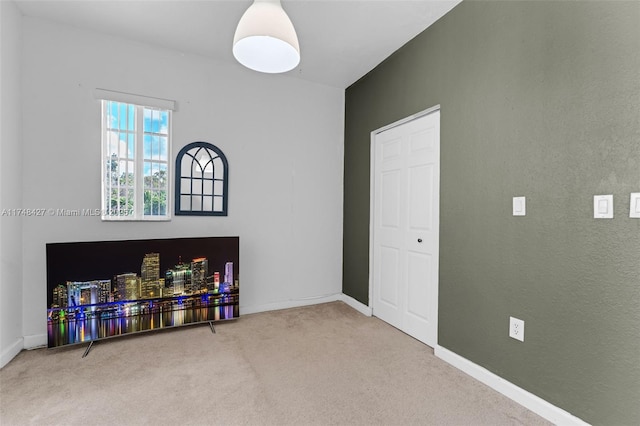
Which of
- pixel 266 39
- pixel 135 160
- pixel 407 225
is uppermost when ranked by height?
pixel 266 39

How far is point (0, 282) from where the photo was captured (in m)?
2.27

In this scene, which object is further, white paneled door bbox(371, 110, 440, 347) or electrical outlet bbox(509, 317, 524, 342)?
white paneled door bbox(371, 110, 440, 347)

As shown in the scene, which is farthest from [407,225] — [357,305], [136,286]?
[136,286]

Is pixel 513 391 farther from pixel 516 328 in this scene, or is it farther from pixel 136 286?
pixel 136 286

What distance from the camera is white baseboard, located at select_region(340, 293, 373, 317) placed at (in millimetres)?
3439

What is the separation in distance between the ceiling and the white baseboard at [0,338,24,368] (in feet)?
8.79

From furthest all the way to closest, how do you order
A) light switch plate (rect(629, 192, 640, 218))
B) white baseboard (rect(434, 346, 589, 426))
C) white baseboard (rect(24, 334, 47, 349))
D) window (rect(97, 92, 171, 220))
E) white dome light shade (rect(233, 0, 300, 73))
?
window (rect(97, 92, 171, 220)) → white baseboard (rect(24, 334, 47, 349)) → white baseboard (rect(434, 346, 589, 426)) → white dome light shade (rect(233, 0, 300, 73)) → light switch plate (rect(629, 192, 640, 218))

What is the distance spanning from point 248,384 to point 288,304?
1.59m

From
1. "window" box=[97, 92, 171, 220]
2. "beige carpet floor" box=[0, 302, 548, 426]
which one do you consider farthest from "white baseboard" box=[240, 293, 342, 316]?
"window" box=[97, 92, 171, 220]

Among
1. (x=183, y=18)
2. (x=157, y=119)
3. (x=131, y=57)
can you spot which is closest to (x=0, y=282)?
(x=157, y=119)

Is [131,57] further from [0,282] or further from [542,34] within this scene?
[542,34]

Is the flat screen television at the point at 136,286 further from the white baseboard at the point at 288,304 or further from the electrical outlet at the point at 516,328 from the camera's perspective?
the electrical outlet at the point at 516,328

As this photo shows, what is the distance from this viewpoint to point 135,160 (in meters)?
2.90

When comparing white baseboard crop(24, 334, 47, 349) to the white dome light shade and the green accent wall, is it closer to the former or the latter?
the white dome light shade
